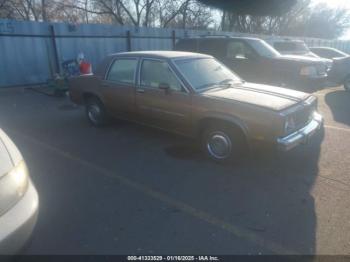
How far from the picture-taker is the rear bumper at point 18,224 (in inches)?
85.7

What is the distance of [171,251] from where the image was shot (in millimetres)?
2861

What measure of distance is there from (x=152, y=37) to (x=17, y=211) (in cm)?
1371

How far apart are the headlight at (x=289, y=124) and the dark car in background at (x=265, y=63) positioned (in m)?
5.13

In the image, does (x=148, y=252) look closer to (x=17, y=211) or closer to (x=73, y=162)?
(x=17, y=211)

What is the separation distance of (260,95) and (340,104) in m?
5.74

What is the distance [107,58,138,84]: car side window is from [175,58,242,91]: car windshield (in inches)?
39.4

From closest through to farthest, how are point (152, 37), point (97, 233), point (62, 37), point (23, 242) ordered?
point (23, 242), point (97, 233), point (62, 37), point (152, 37)

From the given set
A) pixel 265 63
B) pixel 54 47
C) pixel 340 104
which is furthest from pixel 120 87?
pixel 54 47

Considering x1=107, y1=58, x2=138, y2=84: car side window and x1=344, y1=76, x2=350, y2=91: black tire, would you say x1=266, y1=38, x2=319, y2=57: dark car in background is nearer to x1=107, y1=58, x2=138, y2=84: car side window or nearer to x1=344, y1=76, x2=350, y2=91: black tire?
x1=344, y1=76, x2=350, y2=91: black tire

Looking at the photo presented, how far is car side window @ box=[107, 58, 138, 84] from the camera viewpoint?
5.72 m

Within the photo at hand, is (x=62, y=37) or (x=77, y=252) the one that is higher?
(x=62, y=37)

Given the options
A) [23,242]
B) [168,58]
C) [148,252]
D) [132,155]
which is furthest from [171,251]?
[168,58]

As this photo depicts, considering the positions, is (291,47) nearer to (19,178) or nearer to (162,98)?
(162,98)

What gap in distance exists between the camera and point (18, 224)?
89.9 inches
